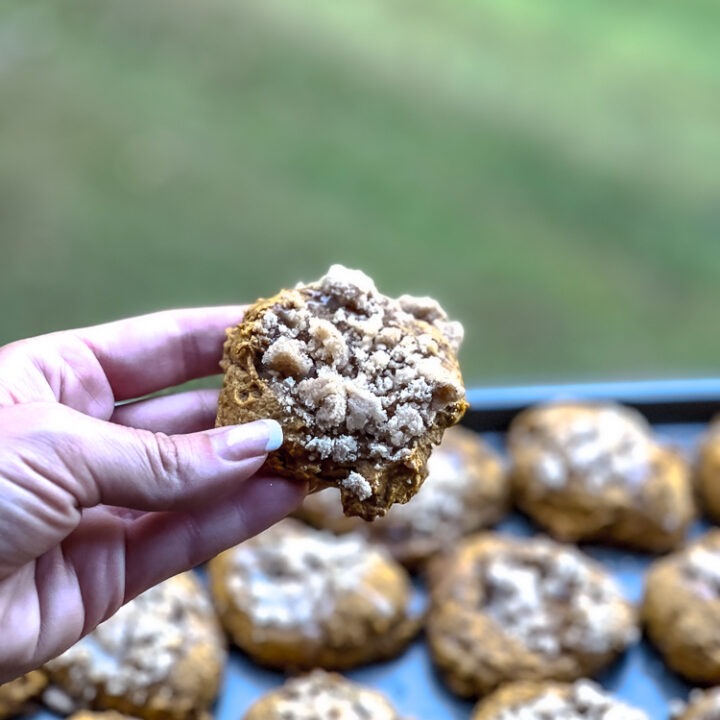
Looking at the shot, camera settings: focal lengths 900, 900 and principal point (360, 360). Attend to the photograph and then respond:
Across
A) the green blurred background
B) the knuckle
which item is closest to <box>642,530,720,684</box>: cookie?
the green blurred background

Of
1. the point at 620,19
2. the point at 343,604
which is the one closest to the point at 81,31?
the point at 620,19

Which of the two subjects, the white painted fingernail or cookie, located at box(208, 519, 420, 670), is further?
cookie, located at box(208, 519, 420, 670)

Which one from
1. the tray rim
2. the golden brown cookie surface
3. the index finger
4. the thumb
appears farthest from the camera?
the tray rim

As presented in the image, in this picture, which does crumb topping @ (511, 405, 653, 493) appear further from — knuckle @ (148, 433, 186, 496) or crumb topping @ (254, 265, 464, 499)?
knuckle @ (148, 433, 186, 496)

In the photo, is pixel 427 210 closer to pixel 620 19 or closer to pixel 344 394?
pixel 620 19

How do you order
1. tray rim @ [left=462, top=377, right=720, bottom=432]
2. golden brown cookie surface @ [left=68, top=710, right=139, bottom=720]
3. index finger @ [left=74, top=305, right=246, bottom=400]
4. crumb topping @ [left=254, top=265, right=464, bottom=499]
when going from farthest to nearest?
tray rim @ [left=462, top=377, right=720, bottom=432]
golden brown cookie surface @ [left=68, top=710, right=139, bottom=720]
index finger @ [left=74, top=305, right=246, bottom=400]
crumb topping @ [left=254, top=265, right=464, bottom=499]

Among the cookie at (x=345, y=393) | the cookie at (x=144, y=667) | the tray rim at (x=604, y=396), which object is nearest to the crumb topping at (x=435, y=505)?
the tray rim at (x=604, y=396)

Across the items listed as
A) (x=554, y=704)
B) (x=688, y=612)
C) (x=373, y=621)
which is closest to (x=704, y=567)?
(x=688, y=612)
